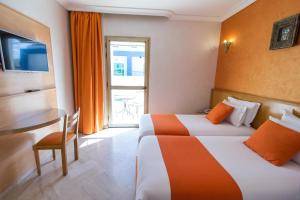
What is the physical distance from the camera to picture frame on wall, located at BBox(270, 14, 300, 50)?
170 centimetres

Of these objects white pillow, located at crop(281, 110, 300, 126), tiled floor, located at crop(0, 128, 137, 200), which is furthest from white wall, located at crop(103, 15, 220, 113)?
white pillow, located at crop(281, 110, 300, 126)

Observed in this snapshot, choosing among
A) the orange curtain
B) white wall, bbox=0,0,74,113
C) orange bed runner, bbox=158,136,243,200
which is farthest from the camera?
the orange curtain

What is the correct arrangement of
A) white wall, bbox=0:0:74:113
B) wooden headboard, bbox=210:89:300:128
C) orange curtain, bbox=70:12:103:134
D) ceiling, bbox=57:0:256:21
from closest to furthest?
wooden headboard, bbox=210:89:300:128 < white wall, bbox=0:0:74:113 < ceiling, bbox=57:0:256:21 < orange curtain, bbox=70:12:103:134

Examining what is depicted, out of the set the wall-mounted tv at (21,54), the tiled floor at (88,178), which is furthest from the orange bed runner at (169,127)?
the wall-mounted tv at (21,54)

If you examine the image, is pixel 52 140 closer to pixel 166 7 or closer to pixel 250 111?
pixel 250 111

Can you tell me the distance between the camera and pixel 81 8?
8.98 feet

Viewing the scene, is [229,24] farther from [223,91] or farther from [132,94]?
[132,94]

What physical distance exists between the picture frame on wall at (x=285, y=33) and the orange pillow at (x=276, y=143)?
103 cm

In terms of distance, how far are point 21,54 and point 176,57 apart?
266 centimetres

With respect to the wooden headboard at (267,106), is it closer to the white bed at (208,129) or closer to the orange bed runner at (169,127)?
the white bed at (208,129)

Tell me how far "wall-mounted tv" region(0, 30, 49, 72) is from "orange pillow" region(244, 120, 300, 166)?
2.65 metres

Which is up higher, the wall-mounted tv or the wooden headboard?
the wall-mounted tv

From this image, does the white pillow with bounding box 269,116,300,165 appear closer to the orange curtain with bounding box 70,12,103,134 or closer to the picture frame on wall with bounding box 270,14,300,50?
the picture frame on wall with bounding box 270,14,300,50

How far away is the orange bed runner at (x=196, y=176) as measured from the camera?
986 millimetres
